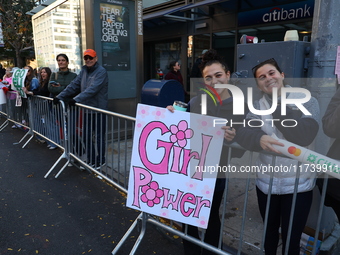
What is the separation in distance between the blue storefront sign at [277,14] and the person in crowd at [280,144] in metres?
6.42

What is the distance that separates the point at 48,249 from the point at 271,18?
7.94m

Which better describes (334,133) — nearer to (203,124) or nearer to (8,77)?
(203,124)

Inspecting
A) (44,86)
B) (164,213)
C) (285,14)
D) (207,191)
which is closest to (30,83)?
(44,86)

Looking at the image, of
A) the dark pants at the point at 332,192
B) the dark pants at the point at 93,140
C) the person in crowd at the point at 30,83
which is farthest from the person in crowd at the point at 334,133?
the person in crowd at the point at 30,83

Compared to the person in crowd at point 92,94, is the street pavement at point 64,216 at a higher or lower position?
lower

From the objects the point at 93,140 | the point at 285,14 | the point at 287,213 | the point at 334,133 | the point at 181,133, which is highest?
the point at 285,14

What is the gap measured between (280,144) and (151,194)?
1.29 metres

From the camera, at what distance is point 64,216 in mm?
3674

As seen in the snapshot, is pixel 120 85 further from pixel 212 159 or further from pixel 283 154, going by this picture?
pixel 283 154

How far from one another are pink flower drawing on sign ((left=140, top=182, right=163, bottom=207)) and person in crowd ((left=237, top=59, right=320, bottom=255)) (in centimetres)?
88

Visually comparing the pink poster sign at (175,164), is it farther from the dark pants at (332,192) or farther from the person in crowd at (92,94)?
the person in crowd at (92,94)

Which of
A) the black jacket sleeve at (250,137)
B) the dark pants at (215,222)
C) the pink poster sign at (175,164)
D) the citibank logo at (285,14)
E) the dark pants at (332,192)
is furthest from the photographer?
the citibank logo at (285,14)

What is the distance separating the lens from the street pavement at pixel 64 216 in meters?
3.07

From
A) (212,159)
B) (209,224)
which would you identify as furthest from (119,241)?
(212,159)
